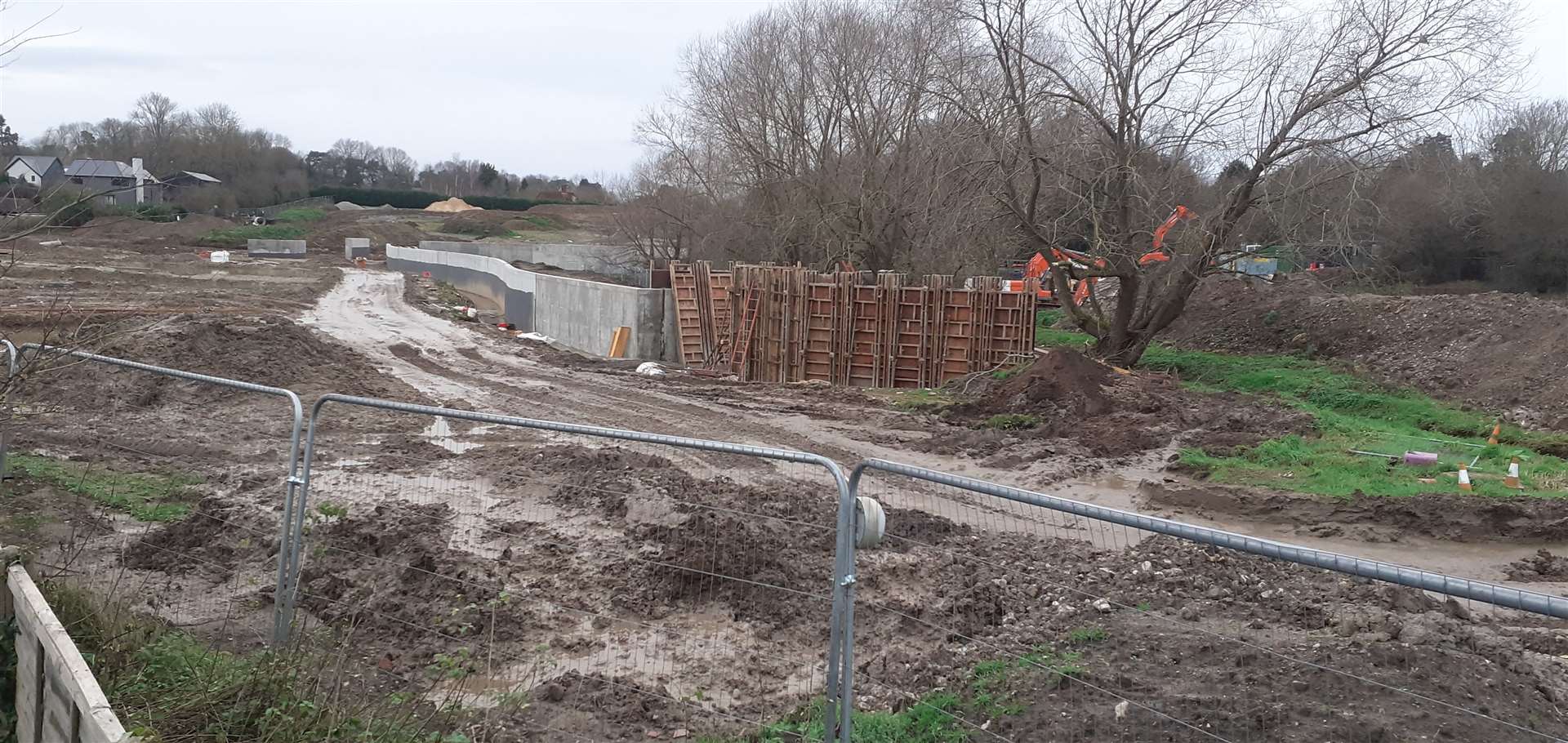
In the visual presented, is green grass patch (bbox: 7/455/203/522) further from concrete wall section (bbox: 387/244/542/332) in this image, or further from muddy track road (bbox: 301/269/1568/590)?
concrete wall section (bbox: 387/244/542/332)

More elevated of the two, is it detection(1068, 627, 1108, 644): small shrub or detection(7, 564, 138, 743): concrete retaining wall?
detection(7, 564, 138, 743): concrete retaining wall

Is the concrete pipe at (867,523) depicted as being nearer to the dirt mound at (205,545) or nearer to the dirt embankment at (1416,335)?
the dirt mound at (205,545)

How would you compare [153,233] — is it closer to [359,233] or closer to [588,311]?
[359,233]

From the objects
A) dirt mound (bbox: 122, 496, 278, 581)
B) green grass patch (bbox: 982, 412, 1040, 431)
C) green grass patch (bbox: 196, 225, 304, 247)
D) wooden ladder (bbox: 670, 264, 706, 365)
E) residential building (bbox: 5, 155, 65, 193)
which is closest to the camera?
residential building (bbox: 5, 155, 65, 193)

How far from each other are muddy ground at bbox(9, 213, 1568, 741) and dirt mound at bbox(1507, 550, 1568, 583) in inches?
1.5

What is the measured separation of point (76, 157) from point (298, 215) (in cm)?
8612

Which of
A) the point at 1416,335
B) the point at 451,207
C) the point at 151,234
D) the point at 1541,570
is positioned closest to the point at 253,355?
the point at 1541,570

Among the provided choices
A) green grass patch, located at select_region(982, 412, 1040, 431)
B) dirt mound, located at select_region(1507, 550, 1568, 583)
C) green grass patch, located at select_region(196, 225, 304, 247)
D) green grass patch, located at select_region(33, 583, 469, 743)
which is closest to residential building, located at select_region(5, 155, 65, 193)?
green grass patch, located at select_region(33, 583, 469, 743)

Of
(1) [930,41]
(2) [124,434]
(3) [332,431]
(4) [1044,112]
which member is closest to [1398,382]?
(4) [1044,112]

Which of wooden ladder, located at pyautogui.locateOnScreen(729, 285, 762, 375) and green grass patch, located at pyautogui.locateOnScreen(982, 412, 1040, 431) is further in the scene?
wooden ladder, located at pyautogui.locateOnScreen(729, 285, 762, 375)

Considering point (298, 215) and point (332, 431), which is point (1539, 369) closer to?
point (332, 431)

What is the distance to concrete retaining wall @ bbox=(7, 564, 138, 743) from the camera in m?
4.01

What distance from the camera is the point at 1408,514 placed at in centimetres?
1181

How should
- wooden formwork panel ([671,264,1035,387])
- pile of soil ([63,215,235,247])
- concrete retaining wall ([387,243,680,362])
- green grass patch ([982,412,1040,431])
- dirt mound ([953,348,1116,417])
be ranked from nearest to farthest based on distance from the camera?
green grass patch ([982,412,1040,431])
dirt mound ([953,348,1116,417])
wooden formwork panel ([671,264,1035,387])
concrete retaining wall ([387,243,680,362])
pile of soil ([63,215,235,247])
